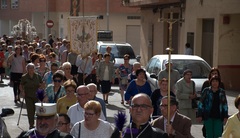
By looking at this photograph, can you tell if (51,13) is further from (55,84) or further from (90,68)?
(55,84)

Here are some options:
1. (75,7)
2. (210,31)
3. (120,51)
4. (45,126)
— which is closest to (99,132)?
(45,126)

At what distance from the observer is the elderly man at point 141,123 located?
5.42 m

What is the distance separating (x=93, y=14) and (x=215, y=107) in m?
40.6

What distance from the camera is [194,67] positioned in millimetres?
15648

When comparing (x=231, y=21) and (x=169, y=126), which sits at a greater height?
(x=231, y=21)

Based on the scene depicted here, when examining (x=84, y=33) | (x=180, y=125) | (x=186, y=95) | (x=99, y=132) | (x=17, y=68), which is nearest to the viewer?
(x=99, y=132)

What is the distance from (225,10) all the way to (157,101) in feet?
42.5

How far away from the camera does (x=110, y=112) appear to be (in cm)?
1572

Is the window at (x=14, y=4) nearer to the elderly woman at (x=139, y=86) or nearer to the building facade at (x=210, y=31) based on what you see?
the building facade at (x=210, y=31)

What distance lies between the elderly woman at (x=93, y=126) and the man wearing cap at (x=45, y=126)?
3.27 ft

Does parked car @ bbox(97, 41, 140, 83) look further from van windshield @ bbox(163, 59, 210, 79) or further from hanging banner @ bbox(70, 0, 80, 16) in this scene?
van windshield @ bbox(163, 59, 210, 79)

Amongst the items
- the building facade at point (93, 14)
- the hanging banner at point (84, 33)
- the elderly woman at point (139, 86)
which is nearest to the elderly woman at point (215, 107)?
the elderly woman at point (139, 86)

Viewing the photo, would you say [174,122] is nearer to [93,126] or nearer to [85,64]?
[93,126]

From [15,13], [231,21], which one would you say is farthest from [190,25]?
[15,13]
